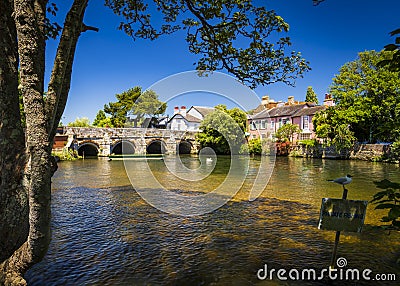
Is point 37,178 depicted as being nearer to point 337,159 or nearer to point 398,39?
point 398,39

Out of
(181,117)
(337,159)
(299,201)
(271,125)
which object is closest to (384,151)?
(337,159)

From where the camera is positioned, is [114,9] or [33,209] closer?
[33,209]

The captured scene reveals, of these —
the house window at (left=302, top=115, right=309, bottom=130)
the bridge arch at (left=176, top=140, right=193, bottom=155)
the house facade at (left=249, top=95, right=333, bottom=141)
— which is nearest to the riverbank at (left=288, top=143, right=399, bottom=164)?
the house facade at (left=249, top=95, right=333, bottom=141)

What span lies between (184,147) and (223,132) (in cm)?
1071

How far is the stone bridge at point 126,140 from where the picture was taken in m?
42.4

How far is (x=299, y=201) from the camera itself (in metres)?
12.6

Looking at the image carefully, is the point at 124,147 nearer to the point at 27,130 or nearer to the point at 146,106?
the point at 146,106

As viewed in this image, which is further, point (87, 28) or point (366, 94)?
point (366, 94)

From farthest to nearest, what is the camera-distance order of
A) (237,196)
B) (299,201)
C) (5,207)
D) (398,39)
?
1. (237,196)
2. (299,201)
3. (5,207)
4. (398,39)

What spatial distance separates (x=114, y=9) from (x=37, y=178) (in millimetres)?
6110

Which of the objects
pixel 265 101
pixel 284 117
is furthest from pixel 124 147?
pixel 265 101

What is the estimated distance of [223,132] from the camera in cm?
5275

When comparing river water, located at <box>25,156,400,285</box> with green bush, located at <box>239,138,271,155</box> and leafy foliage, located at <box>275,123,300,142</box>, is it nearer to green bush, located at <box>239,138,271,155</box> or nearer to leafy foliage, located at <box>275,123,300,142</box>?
green bush, located at <box>239,138,271,155</box>

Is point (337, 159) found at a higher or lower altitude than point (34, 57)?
lower
